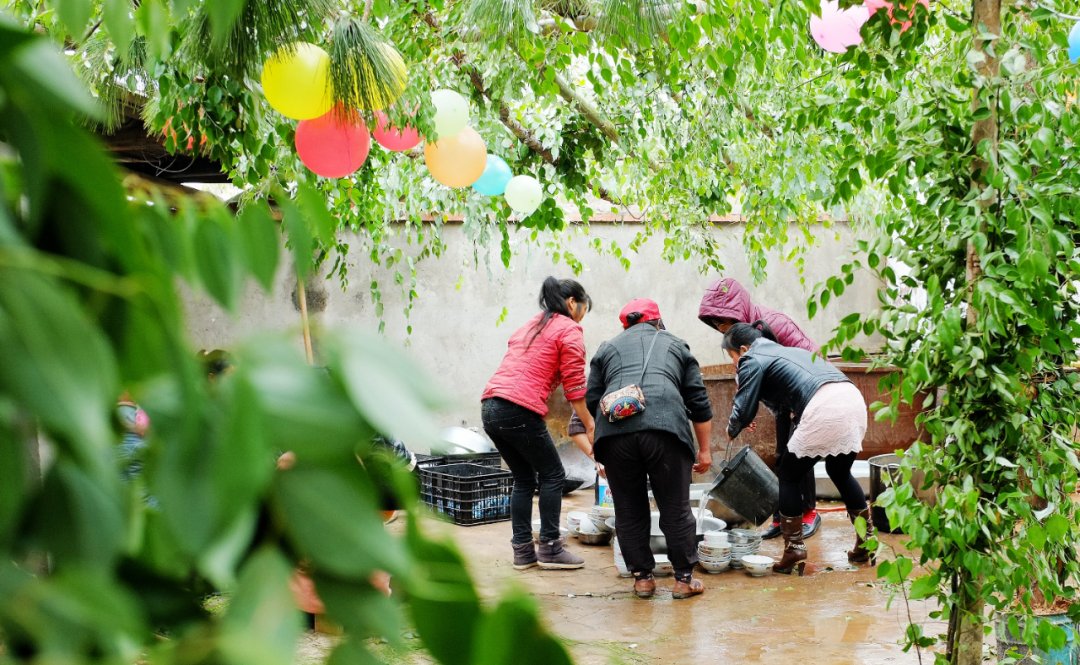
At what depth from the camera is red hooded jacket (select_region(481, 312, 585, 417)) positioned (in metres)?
5.15

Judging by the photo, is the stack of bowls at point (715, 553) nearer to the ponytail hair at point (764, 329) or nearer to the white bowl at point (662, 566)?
the white bowl at point (662, 566)

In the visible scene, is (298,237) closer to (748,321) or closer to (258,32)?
(258,32)

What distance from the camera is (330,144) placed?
3.50 m

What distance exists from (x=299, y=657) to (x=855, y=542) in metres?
5.91

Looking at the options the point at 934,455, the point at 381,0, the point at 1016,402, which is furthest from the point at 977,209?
the point at 381,0

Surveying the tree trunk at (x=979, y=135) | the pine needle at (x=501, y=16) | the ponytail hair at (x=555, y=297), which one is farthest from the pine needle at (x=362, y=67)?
the ponytail hair at (x=555, y=297)

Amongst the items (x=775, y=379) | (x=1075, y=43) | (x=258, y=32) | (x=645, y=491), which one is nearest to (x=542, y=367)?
(x=645, y=491)

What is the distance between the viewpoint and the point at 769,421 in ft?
23.7

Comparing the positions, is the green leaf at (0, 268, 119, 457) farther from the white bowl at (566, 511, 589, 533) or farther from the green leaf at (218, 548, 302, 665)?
the white bowl at (566, 511, 589, 533)

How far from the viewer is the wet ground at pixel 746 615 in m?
3.96

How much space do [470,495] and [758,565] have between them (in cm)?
215

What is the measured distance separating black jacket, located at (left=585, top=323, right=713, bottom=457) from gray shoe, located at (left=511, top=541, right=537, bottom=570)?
881 millimetres

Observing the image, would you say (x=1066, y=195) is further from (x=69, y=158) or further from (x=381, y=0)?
(x=69, y=158)

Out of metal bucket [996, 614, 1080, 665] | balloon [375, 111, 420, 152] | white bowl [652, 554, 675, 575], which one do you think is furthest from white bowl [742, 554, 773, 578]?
balloon [375, 111, 420, 152]
